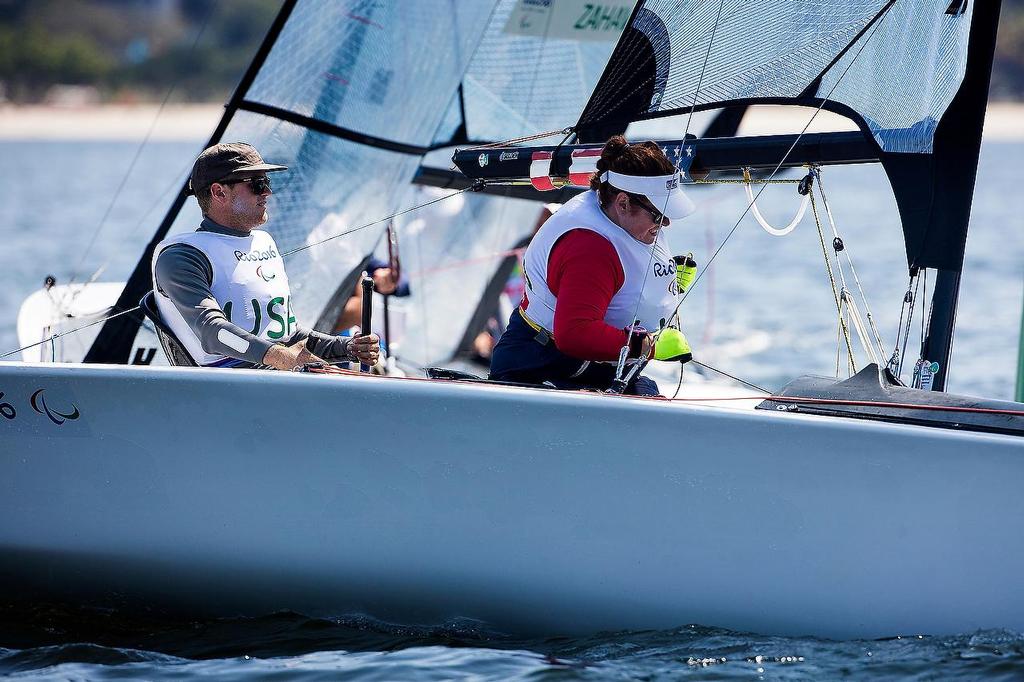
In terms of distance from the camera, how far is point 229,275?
10.0 feet

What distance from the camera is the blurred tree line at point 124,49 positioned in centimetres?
3950

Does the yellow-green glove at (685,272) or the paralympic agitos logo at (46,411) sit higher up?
the yellow-green glove at (685,272)

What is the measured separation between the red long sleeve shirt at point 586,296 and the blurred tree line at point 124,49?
3484cm

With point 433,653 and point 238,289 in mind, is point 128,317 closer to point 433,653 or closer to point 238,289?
point 238,289

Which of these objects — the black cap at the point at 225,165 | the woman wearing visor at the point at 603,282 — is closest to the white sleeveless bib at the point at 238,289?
the black cap at the point at 225,165

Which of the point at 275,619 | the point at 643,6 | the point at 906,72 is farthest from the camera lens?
the point at 643,6

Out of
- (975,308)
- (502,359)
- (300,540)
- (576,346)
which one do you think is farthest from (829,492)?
(975,308)

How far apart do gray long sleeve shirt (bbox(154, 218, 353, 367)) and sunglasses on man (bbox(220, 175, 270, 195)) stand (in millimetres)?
99

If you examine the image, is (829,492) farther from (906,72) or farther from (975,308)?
(975,308)

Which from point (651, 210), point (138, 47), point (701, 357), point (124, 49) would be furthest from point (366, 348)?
point (124, 49)

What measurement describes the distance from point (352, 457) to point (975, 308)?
8.29 meters

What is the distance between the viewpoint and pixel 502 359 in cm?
296

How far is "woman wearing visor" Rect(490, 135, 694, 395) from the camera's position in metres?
2.73

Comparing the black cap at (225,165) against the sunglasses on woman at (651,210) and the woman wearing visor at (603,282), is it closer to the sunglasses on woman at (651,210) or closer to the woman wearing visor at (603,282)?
the woman wearing visor at (603,282)
